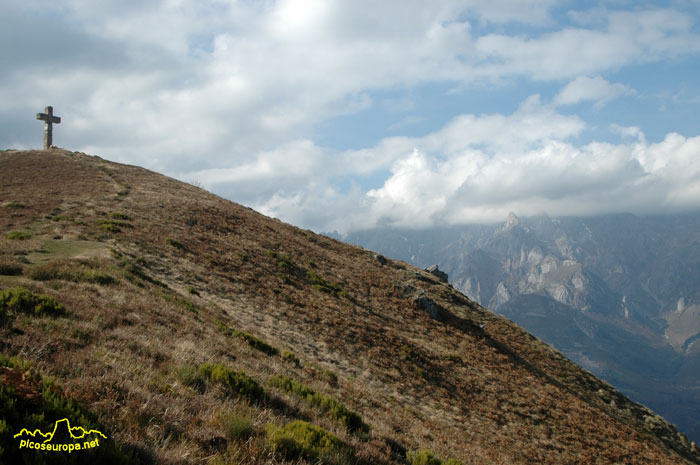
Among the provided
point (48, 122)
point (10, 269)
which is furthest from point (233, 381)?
point (48, 122)

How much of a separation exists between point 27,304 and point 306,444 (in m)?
9.72

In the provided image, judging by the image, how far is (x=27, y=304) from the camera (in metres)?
11.3

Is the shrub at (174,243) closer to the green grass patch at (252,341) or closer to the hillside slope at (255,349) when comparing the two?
the hillside slope at (255,349)

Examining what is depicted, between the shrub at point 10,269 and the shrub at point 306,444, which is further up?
the shrub at point 10,269

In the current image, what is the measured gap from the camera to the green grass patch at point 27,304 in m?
10.8

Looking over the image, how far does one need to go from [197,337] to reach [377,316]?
1943 centimetres

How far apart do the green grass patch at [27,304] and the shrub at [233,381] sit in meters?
5.26

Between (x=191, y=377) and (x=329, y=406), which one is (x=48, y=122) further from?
(x=329, y=406)

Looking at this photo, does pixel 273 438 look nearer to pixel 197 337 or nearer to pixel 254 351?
pixel 197 337

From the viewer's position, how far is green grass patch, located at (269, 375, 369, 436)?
10352mm

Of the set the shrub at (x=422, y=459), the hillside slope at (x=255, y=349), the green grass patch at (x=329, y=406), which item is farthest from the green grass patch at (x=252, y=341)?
the shrub at (x=422, y=459)

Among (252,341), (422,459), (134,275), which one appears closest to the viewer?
(422,459)

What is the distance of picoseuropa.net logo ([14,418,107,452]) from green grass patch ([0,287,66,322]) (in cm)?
680

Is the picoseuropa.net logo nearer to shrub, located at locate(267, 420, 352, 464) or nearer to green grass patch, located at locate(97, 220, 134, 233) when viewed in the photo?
shrub, located at locate(267, 420, 352, 464)
